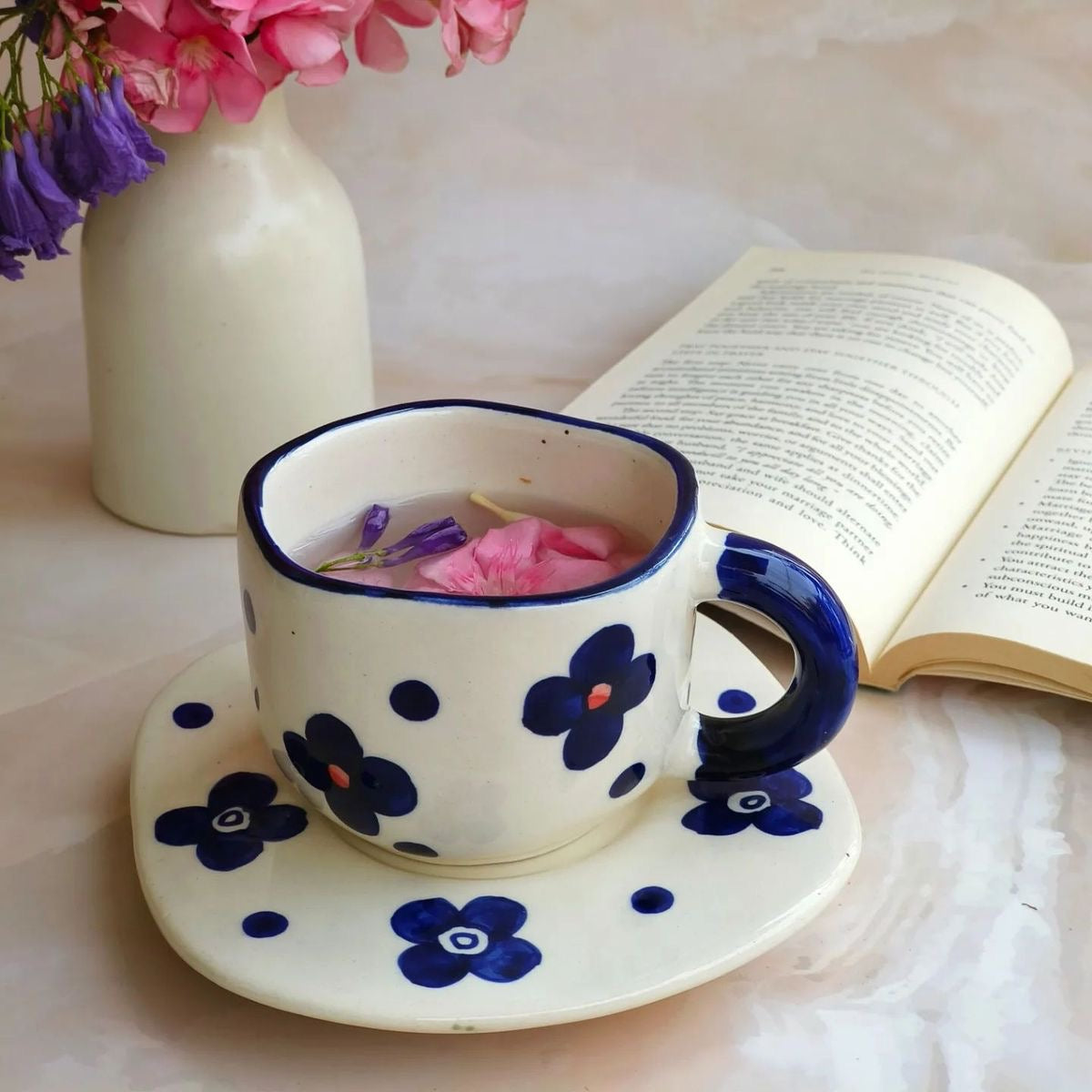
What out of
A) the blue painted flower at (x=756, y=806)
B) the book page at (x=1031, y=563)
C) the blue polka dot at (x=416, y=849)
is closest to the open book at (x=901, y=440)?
the book page at (x=1031, y=563)

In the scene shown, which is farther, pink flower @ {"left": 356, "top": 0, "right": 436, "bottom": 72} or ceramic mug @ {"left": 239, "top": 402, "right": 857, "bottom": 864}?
Answer: pink flower @ {"left": 356, "top": 0, "right": 436, "bottom": 72}

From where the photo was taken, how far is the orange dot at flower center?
41 cm

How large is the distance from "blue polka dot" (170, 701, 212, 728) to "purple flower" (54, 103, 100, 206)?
0.60 ft

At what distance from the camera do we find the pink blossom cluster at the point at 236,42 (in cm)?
55

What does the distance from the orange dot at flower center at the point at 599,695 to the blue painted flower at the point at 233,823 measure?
113 millimetres

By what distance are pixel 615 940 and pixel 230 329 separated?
367 millimetres

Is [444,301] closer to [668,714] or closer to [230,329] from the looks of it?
[230,329]

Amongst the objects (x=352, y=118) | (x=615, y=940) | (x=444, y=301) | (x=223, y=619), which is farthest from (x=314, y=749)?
(x=352, y=118)

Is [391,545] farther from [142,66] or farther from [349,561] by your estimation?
[142,66]

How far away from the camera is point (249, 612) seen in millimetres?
423

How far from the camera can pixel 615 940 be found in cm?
41

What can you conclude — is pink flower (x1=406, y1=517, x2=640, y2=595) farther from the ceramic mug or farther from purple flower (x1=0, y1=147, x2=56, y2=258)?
purple flower (x1=0, y1=147, x2=56, y2=258)

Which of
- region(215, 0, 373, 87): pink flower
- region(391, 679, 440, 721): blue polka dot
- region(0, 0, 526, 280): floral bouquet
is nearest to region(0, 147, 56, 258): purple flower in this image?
region(0, 0, 526, 280): floral bouquet

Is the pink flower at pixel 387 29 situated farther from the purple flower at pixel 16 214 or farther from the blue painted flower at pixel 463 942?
the blue painted flower at pixel 463 942
